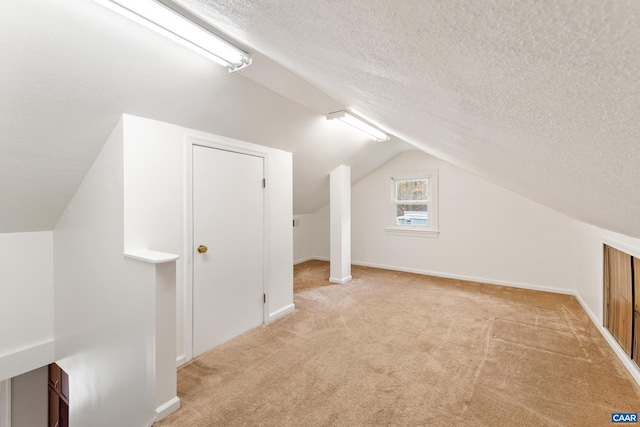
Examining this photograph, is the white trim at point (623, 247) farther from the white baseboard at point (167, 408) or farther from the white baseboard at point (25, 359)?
the white baseboard at point (25, 359)

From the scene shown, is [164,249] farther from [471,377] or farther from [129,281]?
[471,377]

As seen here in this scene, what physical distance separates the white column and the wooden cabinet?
3.28m

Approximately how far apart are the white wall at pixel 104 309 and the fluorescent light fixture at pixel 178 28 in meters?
0.89

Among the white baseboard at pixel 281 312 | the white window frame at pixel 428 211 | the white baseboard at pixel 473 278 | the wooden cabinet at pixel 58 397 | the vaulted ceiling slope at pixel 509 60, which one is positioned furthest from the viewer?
the white window frame at pixel 428 211

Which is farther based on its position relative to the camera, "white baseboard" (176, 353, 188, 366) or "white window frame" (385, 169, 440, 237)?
"white window frame" (385, 169, 440, 237)

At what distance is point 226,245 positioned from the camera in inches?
105

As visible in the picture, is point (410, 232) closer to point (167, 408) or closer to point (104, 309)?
point (167, 408)

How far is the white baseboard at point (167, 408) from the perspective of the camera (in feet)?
5.71

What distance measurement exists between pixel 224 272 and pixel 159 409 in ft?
3.66

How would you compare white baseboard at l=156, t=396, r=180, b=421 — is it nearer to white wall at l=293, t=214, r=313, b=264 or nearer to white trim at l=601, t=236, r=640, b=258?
white trim at l=601, t=236, r=640, b=258

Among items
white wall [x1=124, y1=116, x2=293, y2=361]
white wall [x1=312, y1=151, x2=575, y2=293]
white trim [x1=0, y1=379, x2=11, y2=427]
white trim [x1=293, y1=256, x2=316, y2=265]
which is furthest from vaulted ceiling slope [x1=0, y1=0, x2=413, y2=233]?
white trim [x1=293, y1=256, x2=316, y2=265]

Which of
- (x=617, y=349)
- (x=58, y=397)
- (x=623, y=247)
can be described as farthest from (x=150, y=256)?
(x=617, y=349)

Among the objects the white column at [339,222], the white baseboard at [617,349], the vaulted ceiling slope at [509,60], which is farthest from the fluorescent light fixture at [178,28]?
the white baseboard at [617,349]

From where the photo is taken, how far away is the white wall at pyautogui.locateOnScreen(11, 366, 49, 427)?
3010 millimetres
